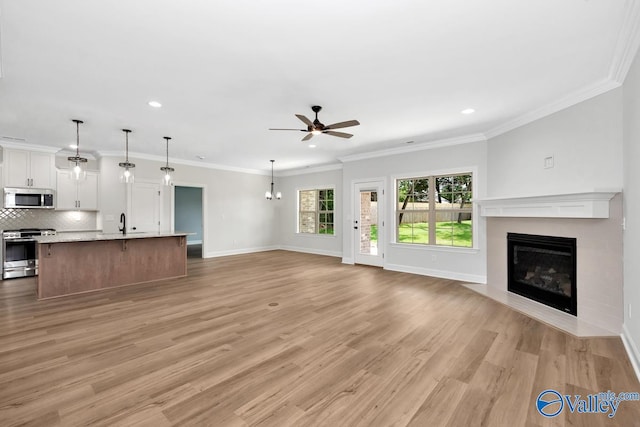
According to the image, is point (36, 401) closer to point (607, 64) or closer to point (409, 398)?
point (409, 398)

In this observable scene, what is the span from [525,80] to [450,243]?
3.28m

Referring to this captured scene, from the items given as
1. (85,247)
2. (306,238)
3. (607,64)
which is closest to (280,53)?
(607,64)

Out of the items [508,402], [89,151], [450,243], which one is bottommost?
[508,402]

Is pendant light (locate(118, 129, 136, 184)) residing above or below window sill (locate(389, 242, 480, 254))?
above

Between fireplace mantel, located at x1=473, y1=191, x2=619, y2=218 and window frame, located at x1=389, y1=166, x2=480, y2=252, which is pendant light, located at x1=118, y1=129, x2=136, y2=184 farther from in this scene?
fireplace mantel, located at x1=473, y1=191, x2=619, y2=218

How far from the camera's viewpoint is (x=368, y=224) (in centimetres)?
710

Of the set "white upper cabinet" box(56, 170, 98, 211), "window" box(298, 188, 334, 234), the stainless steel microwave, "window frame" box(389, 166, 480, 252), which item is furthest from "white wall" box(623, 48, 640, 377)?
the stainless steel microwave

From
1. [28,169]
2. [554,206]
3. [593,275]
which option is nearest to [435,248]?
[554,206]

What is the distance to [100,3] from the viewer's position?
2014 millimetres

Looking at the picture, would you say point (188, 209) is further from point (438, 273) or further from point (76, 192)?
point (438, 273)

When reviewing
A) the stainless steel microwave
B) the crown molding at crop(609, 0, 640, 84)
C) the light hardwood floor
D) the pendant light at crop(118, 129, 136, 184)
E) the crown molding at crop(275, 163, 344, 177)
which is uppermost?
the crown molding at crop(609, 0, 640, 84)

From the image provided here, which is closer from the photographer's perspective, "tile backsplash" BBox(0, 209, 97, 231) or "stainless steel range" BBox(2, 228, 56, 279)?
"stainless steel range" BBox(2, 228, 56, 279)

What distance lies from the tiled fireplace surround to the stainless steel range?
8643 mm

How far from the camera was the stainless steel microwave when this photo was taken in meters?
5.66
